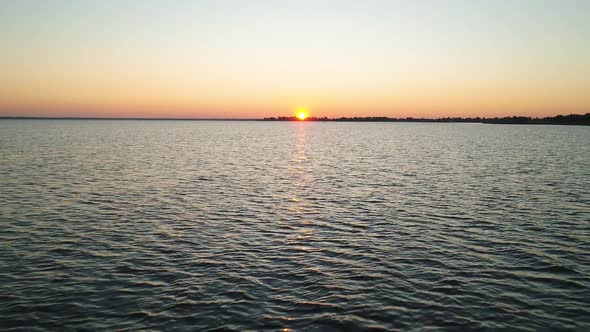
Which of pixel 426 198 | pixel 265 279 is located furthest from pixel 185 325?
pixel 426 198

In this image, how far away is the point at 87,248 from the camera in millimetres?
23969

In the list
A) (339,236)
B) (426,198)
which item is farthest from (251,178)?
(339,236)

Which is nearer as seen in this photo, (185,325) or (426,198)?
(185,325)

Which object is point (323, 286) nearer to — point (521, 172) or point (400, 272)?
point (400, 272)

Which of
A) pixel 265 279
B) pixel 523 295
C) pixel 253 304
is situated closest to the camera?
pixel 253 304

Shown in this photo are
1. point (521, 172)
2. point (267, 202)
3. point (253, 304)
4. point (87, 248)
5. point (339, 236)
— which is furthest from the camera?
point (521, 172)

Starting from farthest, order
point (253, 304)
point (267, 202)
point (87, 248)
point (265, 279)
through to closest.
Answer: point (267, 202) → point (87, 248) → point (265, 279) → point (253, 304)

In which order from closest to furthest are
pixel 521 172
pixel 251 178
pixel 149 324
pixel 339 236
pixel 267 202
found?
1. pixel 149 324
2. pixel 339 236
3. pixel 267 202
4. pixel 251 178
5. pixel 521 172

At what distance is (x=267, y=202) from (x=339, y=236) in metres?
12.2

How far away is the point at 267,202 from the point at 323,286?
19.3m

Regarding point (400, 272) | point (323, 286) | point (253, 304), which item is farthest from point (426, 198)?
point (253, 304)

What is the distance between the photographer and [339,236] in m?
27.1

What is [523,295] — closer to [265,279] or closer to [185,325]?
[265,279]

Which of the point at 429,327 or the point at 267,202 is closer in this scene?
the point at 429,327
